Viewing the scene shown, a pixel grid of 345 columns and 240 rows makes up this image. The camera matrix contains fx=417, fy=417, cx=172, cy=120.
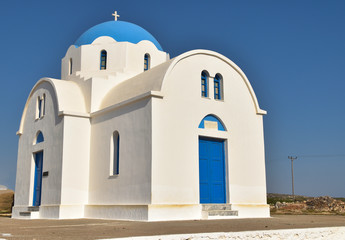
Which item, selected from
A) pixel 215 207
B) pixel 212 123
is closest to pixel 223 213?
pixel 215 207

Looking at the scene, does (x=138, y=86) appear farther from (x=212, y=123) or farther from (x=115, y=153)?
(x=212, y=123)

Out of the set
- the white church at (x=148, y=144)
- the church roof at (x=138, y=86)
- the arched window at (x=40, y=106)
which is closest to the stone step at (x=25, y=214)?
the white church at (x=148, y=144)

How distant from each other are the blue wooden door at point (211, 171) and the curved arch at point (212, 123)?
0.48 m

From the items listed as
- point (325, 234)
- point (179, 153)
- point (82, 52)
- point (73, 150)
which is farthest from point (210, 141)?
point (82, 52)

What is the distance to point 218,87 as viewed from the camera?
16234 mm

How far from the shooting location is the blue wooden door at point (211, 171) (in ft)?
48.6

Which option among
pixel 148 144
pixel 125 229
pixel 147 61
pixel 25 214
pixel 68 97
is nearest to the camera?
pixel 125 229

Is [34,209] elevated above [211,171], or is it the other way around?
[211,171]

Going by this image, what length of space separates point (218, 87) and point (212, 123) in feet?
5.58

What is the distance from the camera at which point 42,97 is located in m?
19.2

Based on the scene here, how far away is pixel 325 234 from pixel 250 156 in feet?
22.3

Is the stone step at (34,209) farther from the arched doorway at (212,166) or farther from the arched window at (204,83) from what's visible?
the arched window at (204,83)

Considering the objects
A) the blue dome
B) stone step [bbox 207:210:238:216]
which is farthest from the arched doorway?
the blue dome

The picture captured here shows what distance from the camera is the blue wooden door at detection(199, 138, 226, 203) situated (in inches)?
584
